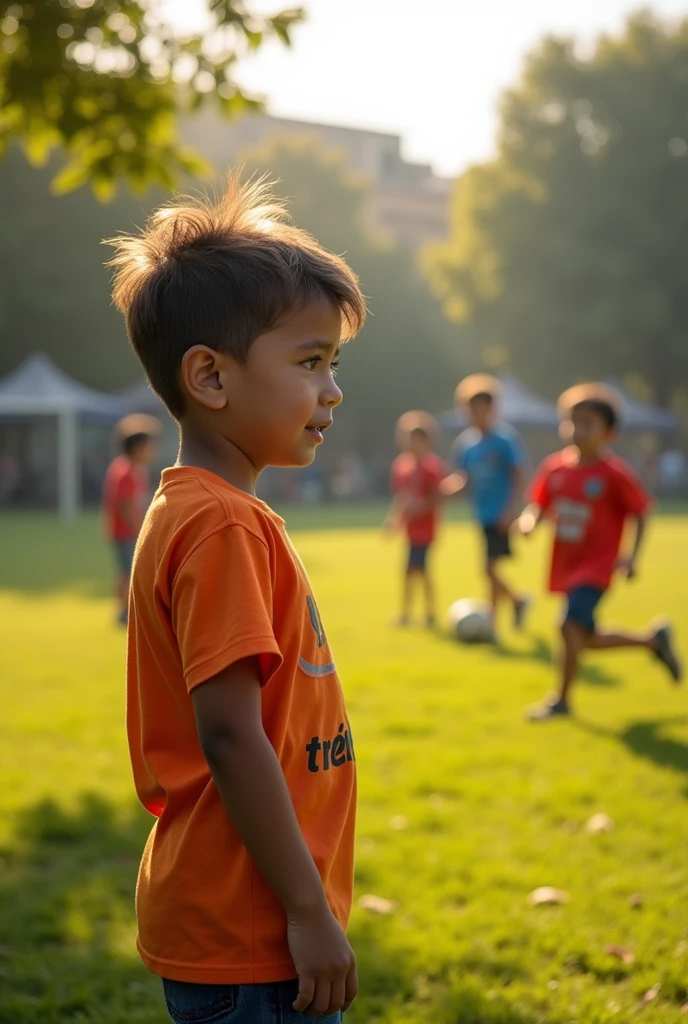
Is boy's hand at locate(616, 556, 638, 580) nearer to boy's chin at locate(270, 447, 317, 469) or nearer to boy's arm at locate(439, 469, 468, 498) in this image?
boy's arm at locate(439, 469, 468, 498)

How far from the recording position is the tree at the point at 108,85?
19.7ft

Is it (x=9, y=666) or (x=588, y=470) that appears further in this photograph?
(x=9, y=666)

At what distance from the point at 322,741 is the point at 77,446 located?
39289mm

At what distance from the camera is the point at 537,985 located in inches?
139

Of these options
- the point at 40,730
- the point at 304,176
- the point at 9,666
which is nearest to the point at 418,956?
the point at 40,730

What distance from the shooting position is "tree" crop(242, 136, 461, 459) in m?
A: 47.4

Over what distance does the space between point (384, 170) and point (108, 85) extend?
8305 cm

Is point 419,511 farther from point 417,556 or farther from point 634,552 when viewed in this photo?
point 634,552

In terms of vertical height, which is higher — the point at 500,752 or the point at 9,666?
the point at 500,752

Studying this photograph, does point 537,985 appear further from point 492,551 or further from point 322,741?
point 492,551

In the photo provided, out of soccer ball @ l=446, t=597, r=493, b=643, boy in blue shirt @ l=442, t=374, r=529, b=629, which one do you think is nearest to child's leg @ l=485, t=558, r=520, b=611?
boy in blue shirt @ l=442, t=374, r=529, b=629

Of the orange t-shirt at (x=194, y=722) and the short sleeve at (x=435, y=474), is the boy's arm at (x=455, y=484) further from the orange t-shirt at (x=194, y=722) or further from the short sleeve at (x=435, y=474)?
the orange t-shirt at (x=194, y=722)

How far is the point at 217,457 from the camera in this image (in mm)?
1973

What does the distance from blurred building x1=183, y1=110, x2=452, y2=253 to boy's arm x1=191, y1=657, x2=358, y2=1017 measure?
69355 millimetres
